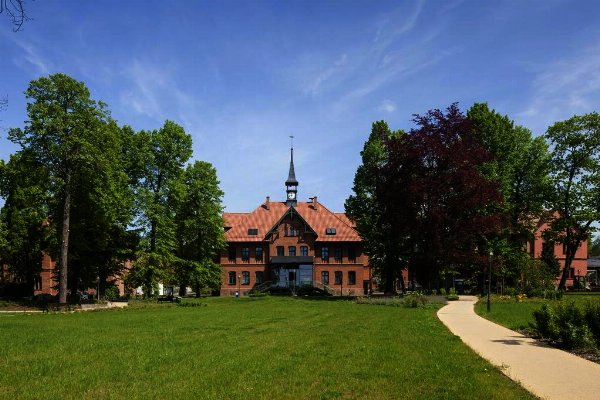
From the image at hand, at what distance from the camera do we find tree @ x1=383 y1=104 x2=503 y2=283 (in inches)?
1337

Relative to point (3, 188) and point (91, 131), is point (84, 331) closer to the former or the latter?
point (91, 131)

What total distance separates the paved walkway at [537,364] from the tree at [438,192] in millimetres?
18508

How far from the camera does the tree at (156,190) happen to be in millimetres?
39812

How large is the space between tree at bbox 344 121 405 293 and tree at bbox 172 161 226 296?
45.7 ft

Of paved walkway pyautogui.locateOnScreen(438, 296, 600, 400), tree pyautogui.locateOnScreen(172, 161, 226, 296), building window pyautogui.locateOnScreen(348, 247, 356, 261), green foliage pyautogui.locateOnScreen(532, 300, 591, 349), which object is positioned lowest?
paved walkway pyautogui.locateOnScreen(438, 296, 600, 400)

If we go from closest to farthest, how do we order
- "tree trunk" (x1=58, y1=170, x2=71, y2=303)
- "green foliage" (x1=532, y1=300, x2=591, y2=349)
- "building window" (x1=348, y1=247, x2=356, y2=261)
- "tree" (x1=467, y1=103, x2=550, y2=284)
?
"green foliage" (x1=532, y1=300, x2=591, y2=349) → "tree trunk" (x1=58, y1=170, x2=71, y2=303) → "tree" (x1=467, y1=103, x2=550, y2=284) → "building window" (x1=348, y1=247, x2=356, y2=261)

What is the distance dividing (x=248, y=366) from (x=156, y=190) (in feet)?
116

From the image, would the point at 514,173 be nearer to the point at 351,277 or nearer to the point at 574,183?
the point at 574,183

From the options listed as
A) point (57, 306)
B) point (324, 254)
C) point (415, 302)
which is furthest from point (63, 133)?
point (324, 254)

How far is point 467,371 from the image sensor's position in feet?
30.5

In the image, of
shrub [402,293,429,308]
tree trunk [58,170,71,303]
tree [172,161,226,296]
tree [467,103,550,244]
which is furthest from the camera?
tree [172,161,226,296]

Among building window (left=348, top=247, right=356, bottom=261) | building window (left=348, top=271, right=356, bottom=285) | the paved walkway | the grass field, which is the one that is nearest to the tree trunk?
the grass field

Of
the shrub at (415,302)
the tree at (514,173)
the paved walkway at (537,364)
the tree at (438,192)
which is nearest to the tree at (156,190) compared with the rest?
the tree at (438,192)

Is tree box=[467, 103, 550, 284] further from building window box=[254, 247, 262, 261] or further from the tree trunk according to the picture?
the tree trunk
